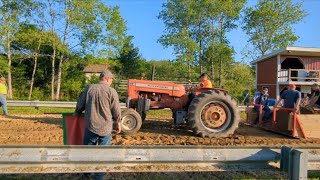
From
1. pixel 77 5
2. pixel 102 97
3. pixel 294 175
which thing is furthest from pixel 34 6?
pixel 294 175

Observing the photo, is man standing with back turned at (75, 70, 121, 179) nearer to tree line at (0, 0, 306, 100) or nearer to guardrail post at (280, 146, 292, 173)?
guardrail post at (280, 146, 292, 173)

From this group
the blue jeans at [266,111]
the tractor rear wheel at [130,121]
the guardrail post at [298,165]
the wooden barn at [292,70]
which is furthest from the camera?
the wooden barn at [292,70]

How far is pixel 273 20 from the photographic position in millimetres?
38281

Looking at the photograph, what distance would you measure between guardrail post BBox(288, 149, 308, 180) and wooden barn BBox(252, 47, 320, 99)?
22.0m

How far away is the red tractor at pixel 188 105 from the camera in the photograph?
8039 millimetres

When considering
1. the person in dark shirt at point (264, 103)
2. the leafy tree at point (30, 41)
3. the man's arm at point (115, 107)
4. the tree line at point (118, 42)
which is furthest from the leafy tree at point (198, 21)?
the man's arm at point (115, 107)

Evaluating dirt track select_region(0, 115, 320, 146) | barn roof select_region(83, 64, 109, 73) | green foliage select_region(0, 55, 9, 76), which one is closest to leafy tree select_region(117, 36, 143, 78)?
barn roof select_region(83, 64, 109, 73)

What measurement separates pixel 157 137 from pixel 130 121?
2.81 feet

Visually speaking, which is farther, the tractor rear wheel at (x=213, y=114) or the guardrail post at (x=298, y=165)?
the tractor rear wheel at (x=213, y=114)

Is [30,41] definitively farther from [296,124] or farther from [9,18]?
[296,124]

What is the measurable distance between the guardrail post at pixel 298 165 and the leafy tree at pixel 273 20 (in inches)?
1473

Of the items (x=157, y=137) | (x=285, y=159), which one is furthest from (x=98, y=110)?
(x=157, y=137)

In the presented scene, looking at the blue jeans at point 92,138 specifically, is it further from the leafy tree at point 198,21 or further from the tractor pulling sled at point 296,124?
the leafy tree at point 198,21

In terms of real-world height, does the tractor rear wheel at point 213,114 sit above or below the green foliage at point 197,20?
below
